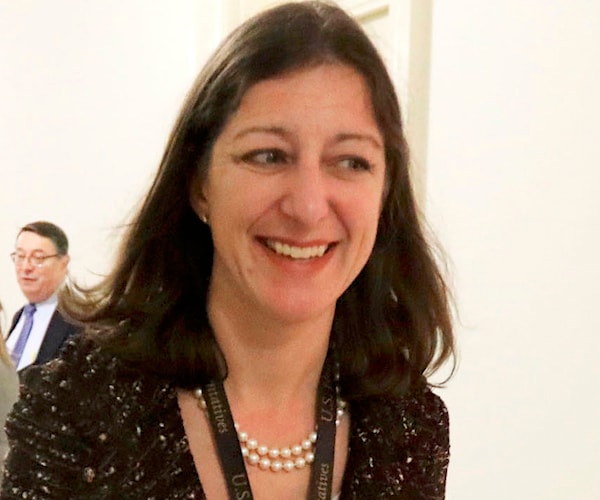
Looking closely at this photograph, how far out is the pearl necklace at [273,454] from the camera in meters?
1.10

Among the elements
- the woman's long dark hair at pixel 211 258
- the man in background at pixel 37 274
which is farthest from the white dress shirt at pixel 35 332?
the woman's long dark hair at pixel 211 258

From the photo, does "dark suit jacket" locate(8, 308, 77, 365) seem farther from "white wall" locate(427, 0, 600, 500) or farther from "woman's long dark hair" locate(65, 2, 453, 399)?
"woman's long dark hair" locate(65, 2, 453, 399)

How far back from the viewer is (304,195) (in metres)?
0.96

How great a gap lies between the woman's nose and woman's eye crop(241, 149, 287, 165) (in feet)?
0.07

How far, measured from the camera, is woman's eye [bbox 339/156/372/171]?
1.01 metres

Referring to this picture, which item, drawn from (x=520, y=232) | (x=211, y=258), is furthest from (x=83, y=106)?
(x=211, y=258)

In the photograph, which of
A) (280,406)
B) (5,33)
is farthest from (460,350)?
(5,33)

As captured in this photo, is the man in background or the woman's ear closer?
the woman's ear

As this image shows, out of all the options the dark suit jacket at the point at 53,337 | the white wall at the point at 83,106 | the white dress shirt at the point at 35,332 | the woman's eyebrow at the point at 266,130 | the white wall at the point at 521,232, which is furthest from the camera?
the white wall at the point at 83,106

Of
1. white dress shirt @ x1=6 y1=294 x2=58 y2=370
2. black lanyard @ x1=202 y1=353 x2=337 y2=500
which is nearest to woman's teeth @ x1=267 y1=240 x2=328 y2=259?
black lanyard @ x1=202 y1=353 x2=337 y2=500

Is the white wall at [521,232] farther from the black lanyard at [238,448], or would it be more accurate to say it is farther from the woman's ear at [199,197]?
the woman's ear at [199,197]

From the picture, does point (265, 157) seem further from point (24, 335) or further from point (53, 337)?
point (24, 335)

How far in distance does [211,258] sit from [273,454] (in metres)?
0.29

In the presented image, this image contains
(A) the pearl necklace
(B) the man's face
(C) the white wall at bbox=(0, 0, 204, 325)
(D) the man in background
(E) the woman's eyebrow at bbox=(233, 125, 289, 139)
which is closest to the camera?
(E) the woman's eyebrow at bbox=(233, 125, 289, 139)
